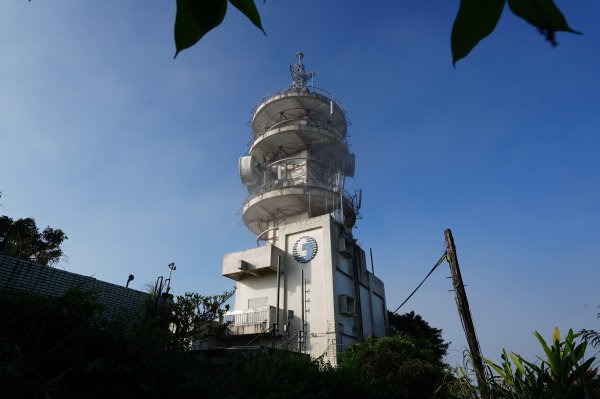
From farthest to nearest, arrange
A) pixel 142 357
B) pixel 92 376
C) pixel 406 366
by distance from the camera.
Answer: pixel 406 366
pixel 142 357
pixel 92 376

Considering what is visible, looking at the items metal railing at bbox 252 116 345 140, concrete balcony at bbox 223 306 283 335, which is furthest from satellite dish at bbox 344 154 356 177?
concrete balcony at bbox 223 306 283 335

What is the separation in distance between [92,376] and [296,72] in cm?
3186

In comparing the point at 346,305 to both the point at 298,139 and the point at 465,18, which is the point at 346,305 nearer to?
the point at 298,139

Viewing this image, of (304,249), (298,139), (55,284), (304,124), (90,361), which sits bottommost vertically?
(90,361)

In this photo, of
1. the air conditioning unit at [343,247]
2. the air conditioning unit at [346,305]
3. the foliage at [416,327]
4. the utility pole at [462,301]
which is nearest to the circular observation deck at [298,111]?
the air conditioning unit at [343,247]

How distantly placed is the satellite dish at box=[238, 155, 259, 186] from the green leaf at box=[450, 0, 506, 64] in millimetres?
27455

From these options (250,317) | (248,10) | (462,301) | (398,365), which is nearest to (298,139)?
(250,317)

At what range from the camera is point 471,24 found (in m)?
0.77

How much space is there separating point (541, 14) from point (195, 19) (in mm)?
699

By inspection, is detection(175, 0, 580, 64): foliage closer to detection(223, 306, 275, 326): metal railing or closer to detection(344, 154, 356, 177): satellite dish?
detection(223, 306, 275, 326): metal railing

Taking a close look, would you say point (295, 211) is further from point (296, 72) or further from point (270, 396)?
point (270, 396)

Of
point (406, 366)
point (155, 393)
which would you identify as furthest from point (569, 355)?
point (406, 366)

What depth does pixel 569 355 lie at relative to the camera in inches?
241

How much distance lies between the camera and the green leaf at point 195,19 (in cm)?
86
